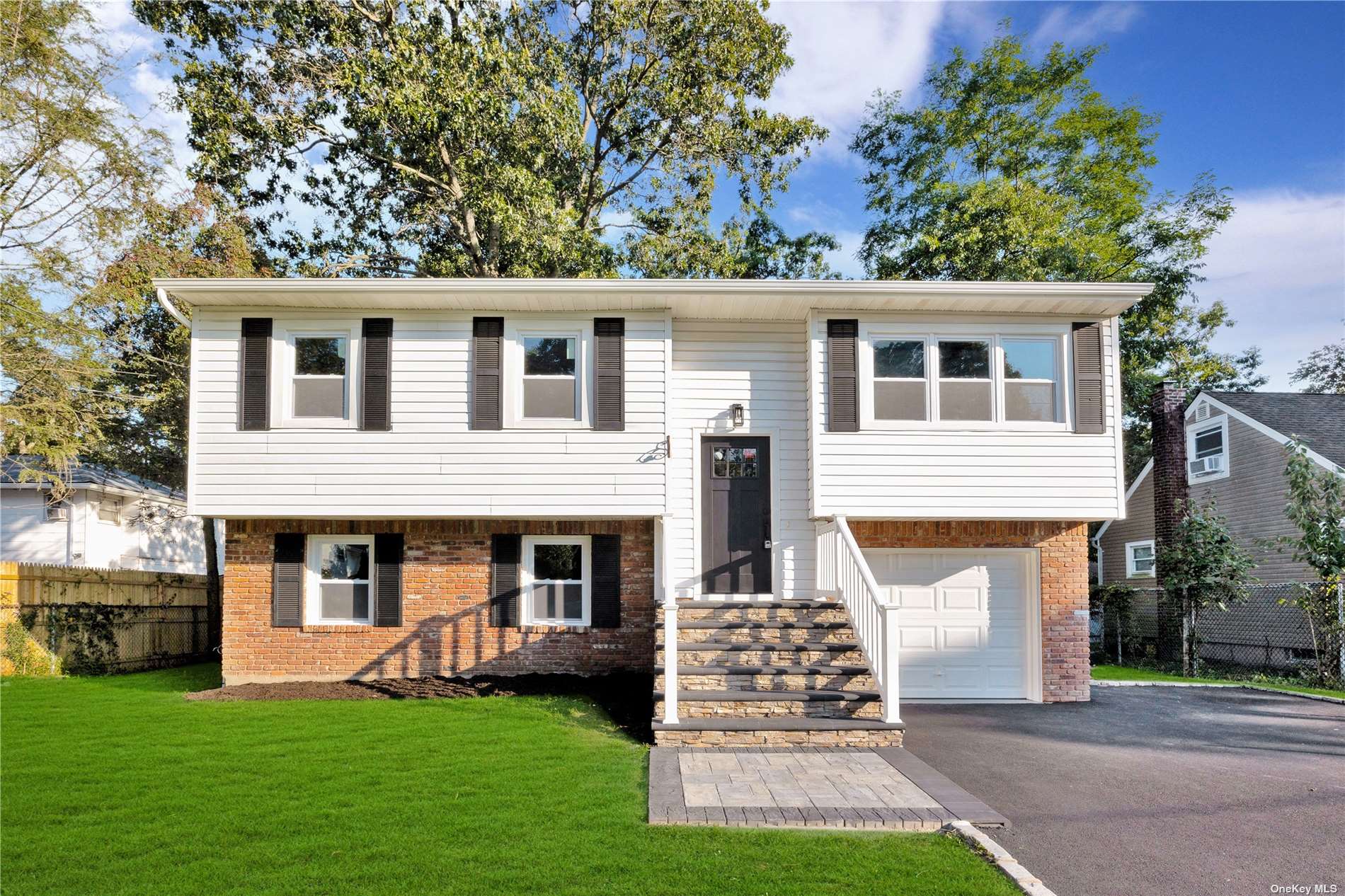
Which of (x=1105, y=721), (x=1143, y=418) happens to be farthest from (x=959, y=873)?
(x=1143, y=418)

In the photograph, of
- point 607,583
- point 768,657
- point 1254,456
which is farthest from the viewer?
point 1254,456

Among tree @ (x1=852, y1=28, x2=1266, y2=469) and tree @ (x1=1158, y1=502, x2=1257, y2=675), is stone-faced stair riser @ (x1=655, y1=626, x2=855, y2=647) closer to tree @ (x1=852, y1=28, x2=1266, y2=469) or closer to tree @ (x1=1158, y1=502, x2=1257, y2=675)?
tree @ (x1=1158, y1=502, x2=1257, y2=675)

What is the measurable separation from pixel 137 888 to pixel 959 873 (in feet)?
13.6

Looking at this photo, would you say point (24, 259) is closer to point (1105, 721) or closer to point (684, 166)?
point (684, 166)

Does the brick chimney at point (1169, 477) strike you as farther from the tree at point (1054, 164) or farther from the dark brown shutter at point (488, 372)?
the dark brown shutter at point (488, 372)

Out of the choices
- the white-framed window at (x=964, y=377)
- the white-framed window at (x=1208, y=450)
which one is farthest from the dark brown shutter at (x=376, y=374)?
the white-framed window at (x=1208, y=450)

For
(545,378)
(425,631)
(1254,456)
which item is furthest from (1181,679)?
(425,631)

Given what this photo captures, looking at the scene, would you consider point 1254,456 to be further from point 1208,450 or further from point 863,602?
point 863,602

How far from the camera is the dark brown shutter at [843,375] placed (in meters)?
9.81

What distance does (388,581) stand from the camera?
1049 centimetres

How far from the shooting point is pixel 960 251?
17562 mm

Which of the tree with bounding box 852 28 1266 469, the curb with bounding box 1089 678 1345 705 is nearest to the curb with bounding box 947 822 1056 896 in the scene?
the curb with bounding box 1089 678 1345 705

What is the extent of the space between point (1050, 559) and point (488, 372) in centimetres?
740

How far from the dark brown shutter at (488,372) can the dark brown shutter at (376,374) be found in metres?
1.01
